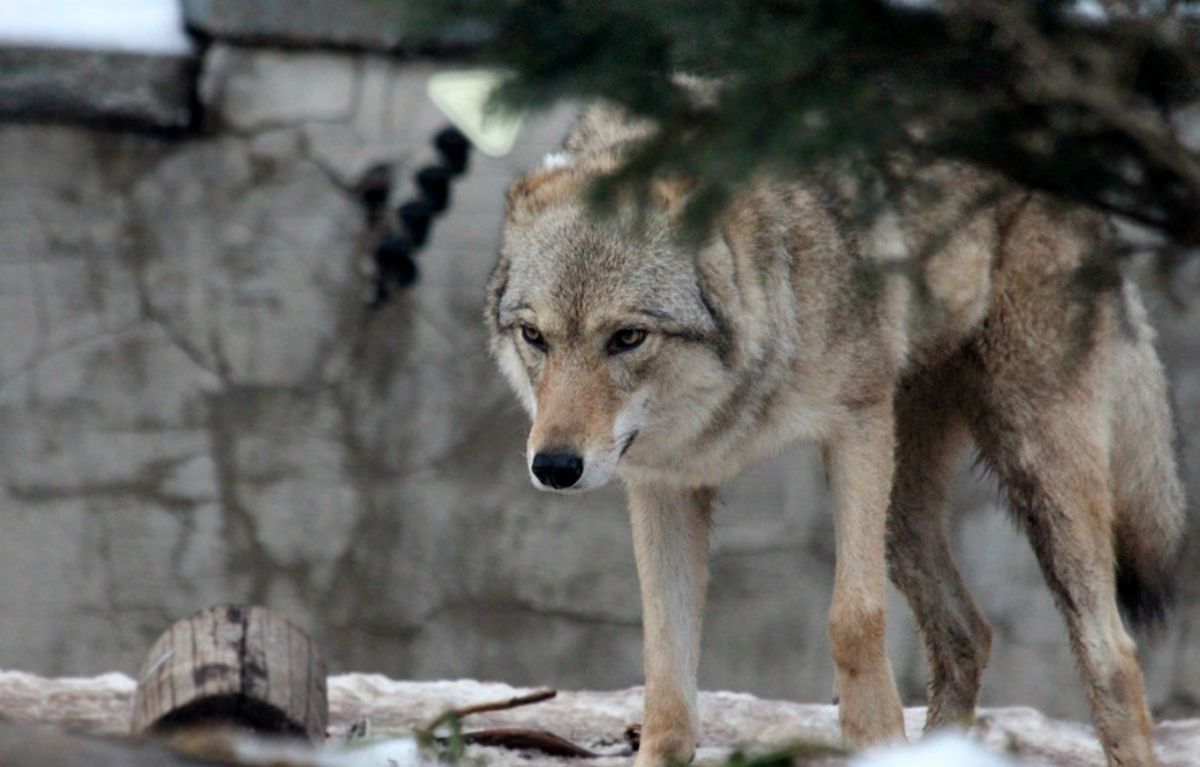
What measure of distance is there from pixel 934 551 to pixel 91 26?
3.47 meters

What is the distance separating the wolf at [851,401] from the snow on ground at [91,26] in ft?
8.15

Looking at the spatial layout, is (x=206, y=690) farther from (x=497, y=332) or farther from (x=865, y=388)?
(x=865, y=388)

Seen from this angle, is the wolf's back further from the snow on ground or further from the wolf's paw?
the snow on ground

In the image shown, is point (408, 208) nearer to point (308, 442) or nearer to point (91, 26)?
point (308, 442)

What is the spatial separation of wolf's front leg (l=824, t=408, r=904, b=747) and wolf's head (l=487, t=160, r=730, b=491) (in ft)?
1.22

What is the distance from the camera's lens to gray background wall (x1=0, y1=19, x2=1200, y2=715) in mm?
6438

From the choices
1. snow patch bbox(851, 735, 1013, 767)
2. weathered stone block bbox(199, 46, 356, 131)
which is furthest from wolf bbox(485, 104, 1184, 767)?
weathered stone block bbox(199, 46, 356, 131)

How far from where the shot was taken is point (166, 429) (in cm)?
653

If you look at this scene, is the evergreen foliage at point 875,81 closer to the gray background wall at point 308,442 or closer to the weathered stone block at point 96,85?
the gray background wall at point 308,442

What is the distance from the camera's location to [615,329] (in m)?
3.62

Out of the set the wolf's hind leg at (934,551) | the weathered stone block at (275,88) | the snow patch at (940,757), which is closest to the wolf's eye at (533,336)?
the wolf's hind leg at (934,551)

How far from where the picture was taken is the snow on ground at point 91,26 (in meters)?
6.16

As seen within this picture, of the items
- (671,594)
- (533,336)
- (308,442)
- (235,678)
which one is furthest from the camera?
(308,442)

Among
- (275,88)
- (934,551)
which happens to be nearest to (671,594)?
(934,551)
